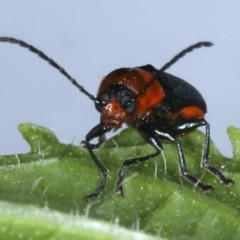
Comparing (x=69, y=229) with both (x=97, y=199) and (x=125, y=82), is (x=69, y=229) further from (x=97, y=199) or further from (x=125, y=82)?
(x=125, y=82)

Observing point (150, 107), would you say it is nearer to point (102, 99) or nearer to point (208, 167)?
point (102, 99)

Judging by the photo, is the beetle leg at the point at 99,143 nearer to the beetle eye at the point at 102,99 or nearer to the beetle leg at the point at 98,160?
the beetle leg at the point at 98,160

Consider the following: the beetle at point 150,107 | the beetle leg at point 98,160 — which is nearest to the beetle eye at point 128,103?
the beetle at point 150,107

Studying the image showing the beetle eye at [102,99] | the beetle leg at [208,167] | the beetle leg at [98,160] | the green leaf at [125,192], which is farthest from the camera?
→ the beetle eye at [102,99]

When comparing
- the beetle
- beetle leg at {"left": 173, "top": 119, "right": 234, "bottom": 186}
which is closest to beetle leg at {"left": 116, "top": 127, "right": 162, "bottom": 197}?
the beetle

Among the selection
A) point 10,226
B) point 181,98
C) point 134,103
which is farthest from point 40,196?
point 181,98

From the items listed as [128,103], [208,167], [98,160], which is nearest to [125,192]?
[98,160]

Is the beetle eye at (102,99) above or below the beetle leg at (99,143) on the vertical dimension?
above
